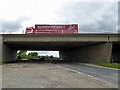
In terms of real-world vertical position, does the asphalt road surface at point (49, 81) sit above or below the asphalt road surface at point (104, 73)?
above

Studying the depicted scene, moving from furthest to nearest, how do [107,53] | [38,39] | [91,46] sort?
[91,46]
[38,39]
[107,53]

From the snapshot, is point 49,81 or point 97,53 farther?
point 97,53

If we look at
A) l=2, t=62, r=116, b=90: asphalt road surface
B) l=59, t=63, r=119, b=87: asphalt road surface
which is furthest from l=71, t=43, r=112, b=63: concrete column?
l=2, t=62, r=116, b=90: asphalt road surface

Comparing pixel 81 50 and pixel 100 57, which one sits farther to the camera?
pixel 81 50

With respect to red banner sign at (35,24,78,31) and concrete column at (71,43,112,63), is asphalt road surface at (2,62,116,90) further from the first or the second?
red banner sign at (35,24,78,31)

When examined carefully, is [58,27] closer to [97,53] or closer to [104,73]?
[97,53]

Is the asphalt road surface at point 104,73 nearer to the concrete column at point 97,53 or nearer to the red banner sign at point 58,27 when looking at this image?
the concrete column at point 97,53

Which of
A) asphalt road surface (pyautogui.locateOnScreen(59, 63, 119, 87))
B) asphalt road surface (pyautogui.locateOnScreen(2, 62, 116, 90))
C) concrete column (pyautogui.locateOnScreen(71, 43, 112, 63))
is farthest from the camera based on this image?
concrete column (pyautogui.locateOnScreen(71, 43, 112, 63))

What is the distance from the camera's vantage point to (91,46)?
48406 mm

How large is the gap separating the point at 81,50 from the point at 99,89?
44202 millimetres

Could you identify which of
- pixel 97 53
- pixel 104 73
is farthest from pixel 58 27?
pixel 104 73

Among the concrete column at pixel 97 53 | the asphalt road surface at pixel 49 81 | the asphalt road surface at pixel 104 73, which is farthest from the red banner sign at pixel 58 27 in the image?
the asphalt road surface at pixel 49 81

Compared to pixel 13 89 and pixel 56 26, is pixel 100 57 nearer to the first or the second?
pixel 56 26

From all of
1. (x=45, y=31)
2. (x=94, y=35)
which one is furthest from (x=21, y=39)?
(x=94, y=35)
